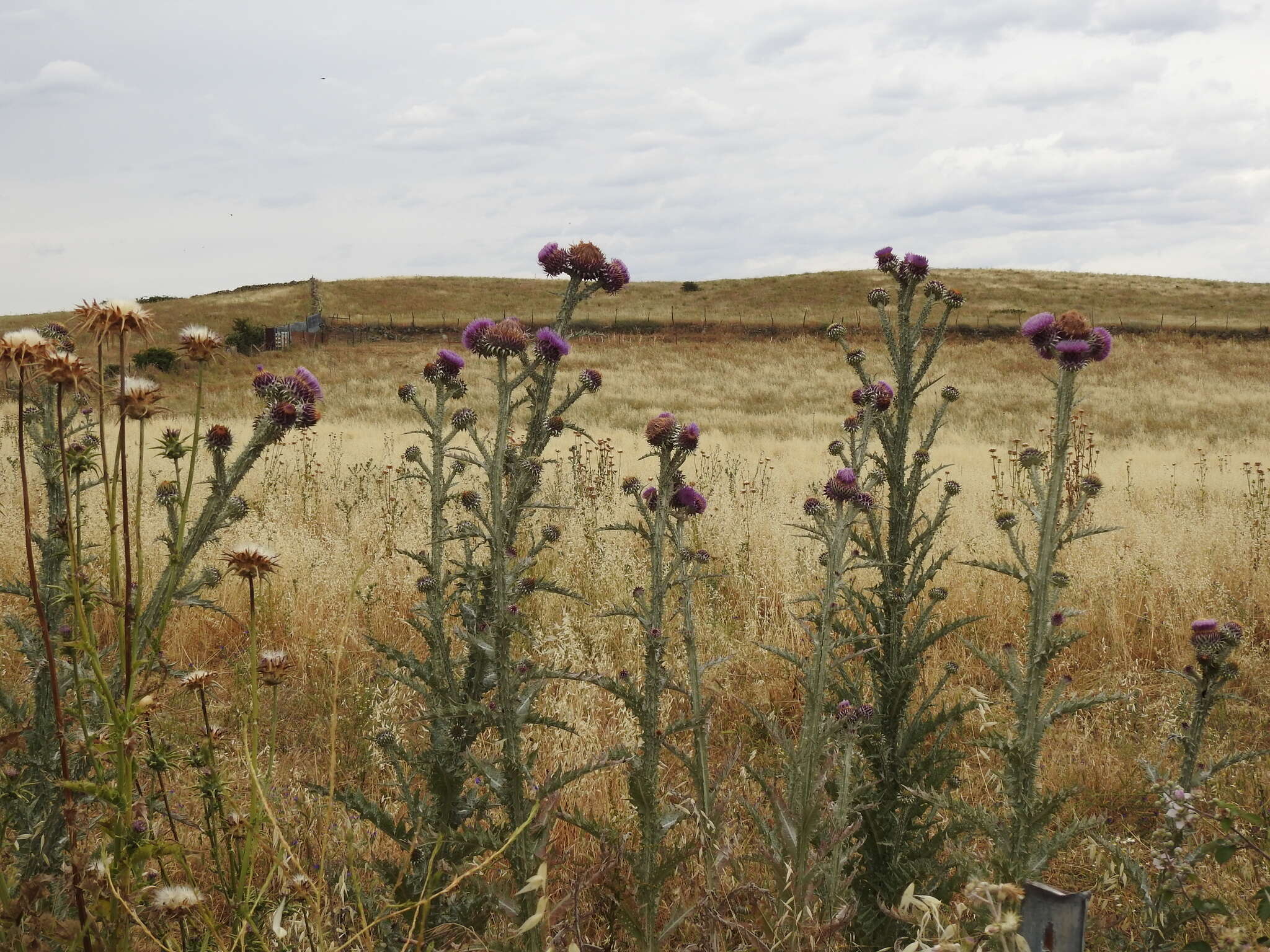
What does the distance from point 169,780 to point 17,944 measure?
2.52 m

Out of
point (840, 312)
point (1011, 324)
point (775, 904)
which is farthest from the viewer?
point (840, 312)

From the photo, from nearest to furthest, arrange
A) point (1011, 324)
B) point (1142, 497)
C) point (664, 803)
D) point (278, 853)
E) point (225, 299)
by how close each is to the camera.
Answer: point (278, 853) < point (664, 803) < point (1142, 497) < point (1011, 324) < point (225, 299)

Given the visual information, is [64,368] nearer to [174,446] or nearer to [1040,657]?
[174,446]

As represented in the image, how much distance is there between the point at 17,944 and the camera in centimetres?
166

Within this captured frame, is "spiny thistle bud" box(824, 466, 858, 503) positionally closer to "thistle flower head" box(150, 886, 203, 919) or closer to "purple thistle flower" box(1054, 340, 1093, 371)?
"purple thistle flower" box(1054, 340, 1093, 371)

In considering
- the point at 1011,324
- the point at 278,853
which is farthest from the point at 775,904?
the point at 1011,324

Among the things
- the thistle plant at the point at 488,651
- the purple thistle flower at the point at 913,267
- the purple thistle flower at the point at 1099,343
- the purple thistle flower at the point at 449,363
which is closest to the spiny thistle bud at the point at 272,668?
the thistle plant at the point at 488,651

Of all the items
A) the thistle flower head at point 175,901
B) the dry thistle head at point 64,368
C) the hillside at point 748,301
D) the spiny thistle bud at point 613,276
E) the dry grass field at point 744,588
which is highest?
Result: the hillside at point 748,301

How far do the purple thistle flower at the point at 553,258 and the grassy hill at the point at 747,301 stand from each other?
4489cm

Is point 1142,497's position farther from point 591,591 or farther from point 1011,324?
point 1011,324

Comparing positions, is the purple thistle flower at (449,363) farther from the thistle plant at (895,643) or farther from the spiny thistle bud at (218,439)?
the thistle plant at (895,643)

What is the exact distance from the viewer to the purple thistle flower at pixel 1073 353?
2500mm

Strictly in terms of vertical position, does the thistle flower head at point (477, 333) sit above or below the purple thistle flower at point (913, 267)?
below

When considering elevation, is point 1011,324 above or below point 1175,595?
above
